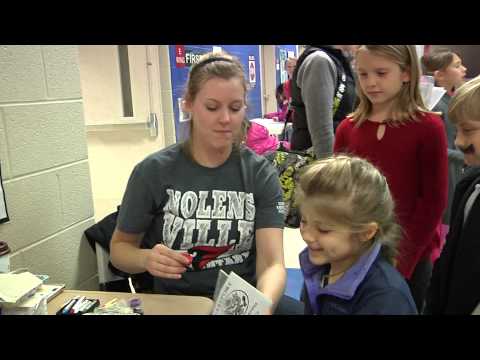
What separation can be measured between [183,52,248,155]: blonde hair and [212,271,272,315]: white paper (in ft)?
1.68

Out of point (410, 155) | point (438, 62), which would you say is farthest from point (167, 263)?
point (438, 62)

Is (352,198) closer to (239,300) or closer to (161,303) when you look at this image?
(239,300)

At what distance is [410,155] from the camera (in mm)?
1349

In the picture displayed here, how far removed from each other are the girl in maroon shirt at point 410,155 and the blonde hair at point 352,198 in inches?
12.2

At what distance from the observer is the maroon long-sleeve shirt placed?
4.40 feet

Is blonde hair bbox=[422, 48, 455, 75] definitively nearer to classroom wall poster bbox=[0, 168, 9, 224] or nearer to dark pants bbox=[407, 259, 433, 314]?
dark pants bbox=[407, 259, 433, 314]

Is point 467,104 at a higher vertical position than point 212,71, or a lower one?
lower

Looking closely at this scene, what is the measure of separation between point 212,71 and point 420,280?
0.95m

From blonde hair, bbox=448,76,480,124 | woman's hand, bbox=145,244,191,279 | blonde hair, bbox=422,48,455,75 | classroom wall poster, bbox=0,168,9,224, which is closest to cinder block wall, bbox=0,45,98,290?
classroom wall poster, bbox=0,168,9,224

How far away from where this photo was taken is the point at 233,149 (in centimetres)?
138

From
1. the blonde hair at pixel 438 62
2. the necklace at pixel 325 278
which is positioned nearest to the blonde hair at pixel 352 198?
the necklace at pixel 325 278

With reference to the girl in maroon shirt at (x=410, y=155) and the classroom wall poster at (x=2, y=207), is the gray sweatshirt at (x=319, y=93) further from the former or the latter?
the classroom wall poster at (x=2, y=207)

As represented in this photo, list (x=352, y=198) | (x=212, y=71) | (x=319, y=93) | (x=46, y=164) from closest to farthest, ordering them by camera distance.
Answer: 1. (x=352, y=198)
2. (x=212, y=71)
3. (x=46, y=164)
4. (x=319, y=93)
